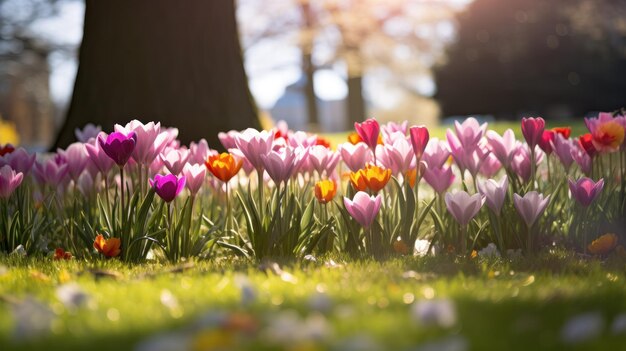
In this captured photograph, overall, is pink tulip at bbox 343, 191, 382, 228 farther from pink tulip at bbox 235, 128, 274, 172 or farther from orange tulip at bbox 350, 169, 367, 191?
pink tulip at bbox 235, 128, 274, 172

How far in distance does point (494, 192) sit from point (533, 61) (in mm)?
25357

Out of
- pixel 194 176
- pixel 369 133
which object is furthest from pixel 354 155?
pixel 194 176

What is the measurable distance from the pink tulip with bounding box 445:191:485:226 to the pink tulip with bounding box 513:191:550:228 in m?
0.19

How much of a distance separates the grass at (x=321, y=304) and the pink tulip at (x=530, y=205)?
23cm

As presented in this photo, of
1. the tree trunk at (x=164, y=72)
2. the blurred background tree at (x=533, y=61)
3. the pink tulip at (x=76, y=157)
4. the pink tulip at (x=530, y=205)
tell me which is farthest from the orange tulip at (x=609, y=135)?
the blurred background tree at (x=533, y=61)

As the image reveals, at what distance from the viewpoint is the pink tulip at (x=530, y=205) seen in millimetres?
3484

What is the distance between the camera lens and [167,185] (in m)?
3.48

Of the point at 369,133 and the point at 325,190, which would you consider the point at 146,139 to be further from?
the point at 369,133

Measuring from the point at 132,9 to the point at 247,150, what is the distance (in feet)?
13.2

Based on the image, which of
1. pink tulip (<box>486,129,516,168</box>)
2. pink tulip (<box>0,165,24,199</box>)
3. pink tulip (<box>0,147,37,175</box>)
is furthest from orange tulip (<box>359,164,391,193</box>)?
pink tulip (<box>0,147,37,175</box>)

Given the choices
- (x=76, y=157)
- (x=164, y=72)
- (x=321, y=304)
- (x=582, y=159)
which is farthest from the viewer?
(x=164, y=72)

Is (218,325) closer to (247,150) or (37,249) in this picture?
(247,150)

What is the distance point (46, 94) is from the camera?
38688 mm

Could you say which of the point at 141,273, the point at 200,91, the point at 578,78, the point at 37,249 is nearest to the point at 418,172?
the point at 141,273
